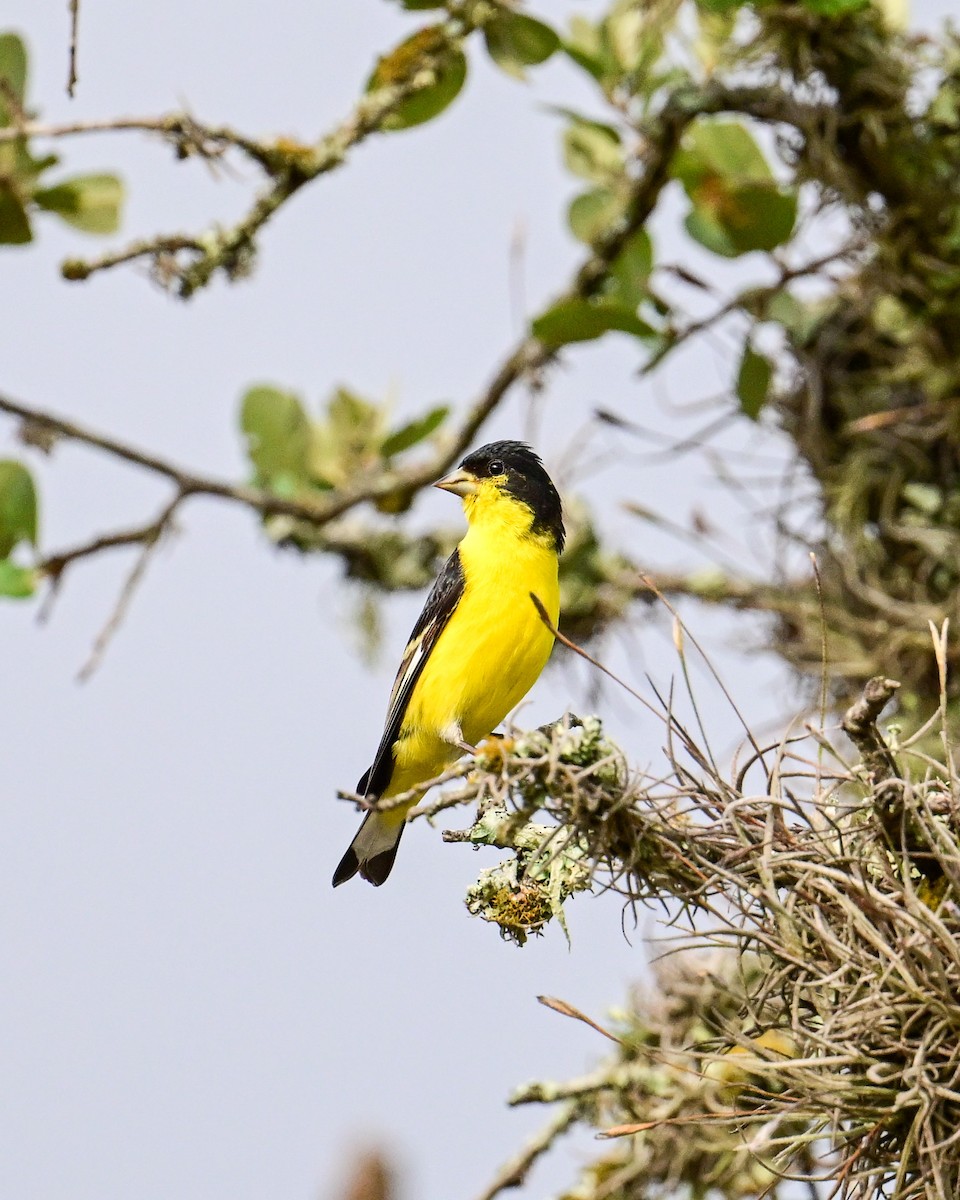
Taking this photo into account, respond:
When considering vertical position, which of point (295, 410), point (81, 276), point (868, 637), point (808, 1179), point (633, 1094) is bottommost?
point (808, 1179)

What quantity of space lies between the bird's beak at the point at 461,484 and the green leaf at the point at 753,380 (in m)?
1.00

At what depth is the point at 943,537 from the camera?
17.1ft

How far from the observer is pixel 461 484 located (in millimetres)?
4805

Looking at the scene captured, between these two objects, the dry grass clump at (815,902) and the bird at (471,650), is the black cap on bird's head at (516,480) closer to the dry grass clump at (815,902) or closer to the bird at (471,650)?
the bird at (471,650)

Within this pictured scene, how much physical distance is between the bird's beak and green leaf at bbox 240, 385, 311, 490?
4.24 ft

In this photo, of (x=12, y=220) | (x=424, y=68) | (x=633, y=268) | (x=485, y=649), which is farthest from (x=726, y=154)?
(x=12, y=220)

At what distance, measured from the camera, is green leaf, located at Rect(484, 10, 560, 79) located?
4758 mm

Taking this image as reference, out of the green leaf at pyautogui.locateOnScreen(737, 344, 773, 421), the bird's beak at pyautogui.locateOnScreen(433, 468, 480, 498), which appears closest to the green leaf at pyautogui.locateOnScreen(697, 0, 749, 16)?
the green leaf at pyautogui.locateOnScreen(737, 344, 773, 421)

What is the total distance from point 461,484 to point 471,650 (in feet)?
2.31

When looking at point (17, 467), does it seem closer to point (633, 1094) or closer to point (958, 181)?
point (633, 1094)

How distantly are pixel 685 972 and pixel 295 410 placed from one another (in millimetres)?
2629

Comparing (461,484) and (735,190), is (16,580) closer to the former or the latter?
(461,484)

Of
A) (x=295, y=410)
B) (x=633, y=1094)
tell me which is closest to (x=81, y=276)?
(x=295, y=410)

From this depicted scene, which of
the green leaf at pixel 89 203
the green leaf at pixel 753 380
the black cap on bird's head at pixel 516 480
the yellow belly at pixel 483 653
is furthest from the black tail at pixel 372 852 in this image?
the green leaf at pixel 89 203
